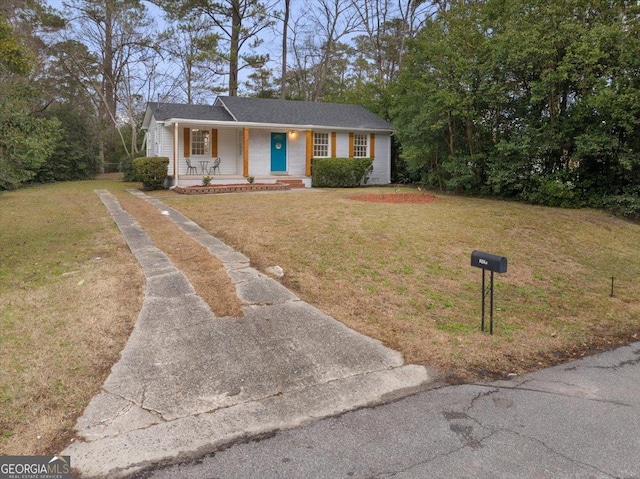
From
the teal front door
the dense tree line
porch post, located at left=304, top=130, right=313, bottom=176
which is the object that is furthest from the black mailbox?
the teal front door

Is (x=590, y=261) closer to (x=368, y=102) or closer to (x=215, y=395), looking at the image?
(x=215, y=395)

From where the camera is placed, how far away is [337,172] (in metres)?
18.6

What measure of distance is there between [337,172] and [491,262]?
14.9 meters

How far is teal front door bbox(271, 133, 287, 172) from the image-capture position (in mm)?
19359

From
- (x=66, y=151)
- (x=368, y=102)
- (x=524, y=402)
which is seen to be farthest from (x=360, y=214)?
(x=66, y=151)

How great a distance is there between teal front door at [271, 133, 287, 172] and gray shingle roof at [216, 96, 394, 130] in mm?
773

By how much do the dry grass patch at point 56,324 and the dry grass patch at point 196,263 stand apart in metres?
0.63

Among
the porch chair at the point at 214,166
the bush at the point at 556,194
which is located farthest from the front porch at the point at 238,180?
the bush at the point at 556,194

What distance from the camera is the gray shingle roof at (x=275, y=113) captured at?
18.2 metres

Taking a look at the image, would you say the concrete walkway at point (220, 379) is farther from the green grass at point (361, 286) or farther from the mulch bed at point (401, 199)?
the mulch bed at point (401, 199)

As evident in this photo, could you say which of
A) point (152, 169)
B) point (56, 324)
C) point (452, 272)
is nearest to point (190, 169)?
point (152, 169)

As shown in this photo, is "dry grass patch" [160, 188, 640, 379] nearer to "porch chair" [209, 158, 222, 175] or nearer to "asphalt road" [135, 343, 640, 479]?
"asphalt road" [135, 343, 640, 479]

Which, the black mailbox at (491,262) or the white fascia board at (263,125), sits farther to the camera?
the white fascia board at (263,125)

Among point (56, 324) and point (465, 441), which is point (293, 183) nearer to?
point (56, 324)
